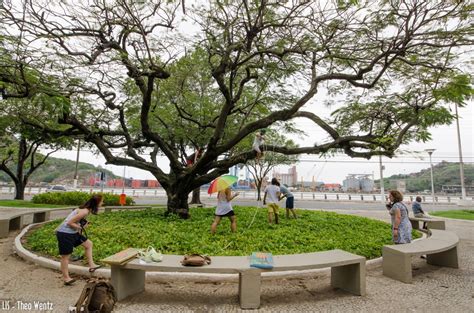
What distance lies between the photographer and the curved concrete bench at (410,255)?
476 centimetres

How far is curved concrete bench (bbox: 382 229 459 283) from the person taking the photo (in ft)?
15.6

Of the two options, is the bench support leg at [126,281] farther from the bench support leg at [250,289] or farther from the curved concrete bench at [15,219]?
the curved concrete bench at [15,219]

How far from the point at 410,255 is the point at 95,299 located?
4993mm

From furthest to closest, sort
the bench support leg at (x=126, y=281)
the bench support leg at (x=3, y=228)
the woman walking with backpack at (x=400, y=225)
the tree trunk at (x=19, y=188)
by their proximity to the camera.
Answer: the tree trunk at (x=19, y=188)
the bench support leg at (x=3, y=228)
the woman walking with backpack at (x=400, y=225)
the bench support leg at (x=126, y=281)

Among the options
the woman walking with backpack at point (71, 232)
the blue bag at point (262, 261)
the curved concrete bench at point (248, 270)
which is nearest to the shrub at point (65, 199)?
the woman walking with backpack at point (71, 232)

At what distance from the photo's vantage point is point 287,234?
23.5ft

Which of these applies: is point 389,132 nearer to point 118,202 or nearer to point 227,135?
point 227,135

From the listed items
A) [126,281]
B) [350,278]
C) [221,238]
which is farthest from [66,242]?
[350,278]

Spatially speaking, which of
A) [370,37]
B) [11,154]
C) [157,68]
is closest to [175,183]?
[157,68]

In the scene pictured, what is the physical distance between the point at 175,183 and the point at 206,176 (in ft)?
4.08

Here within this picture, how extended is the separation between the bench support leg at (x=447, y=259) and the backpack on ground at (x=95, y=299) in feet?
22.0

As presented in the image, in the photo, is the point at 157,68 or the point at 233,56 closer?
the point at 157,68

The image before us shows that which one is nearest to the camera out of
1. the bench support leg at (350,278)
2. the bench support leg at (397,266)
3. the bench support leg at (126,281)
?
the bench support leg at (126,281)

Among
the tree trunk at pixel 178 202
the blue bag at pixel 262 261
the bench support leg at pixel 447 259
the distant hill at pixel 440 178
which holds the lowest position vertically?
the bench support leg at pixel 447 259
